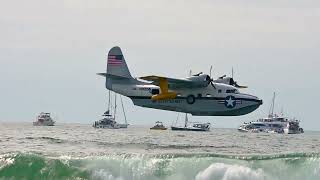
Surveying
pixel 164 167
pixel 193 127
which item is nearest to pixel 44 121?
pixel 193 127

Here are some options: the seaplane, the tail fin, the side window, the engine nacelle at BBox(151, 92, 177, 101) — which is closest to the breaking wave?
the seaplane

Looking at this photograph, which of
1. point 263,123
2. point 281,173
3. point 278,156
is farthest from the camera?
point 263,123

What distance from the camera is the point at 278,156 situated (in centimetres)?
3056

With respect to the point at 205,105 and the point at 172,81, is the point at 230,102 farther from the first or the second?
the point at 172,81

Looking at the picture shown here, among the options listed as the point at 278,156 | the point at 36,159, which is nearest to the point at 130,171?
the point at 36,159

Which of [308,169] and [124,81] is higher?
[124,81]

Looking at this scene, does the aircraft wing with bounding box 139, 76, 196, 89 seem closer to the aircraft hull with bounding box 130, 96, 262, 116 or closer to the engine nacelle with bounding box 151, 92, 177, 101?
the engine nacelle with bounding box 151, 92, 177, 101

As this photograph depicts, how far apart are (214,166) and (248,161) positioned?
65.6 inches

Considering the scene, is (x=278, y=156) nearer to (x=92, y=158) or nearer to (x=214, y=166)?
(x=214, y=166)

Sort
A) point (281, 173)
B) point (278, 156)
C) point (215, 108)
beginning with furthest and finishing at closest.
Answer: point (215, 108)
point (278, 156)
point (281, 173)

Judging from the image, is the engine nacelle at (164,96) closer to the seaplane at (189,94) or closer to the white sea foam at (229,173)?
the seaplane at (189,94)

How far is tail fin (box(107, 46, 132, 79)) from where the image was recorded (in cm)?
12162

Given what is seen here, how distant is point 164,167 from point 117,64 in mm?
95716

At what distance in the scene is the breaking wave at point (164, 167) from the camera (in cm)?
2805
